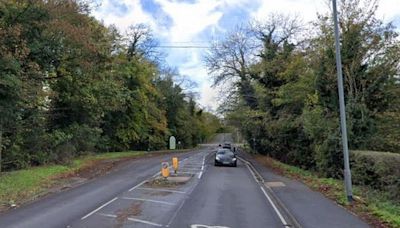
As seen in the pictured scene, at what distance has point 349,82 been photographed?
2536 cm

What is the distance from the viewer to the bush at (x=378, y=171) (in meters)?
16.6

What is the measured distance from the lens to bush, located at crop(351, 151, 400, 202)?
16.6 metres

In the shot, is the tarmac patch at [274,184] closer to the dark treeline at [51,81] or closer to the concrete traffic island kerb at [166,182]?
the concrete traffic island kerb at [166,182]

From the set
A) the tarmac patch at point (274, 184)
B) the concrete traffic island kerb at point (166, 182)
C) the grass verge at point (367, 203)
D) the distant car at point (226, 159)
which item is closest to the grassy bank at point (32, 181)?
the concrete traffic island kerb at point (166, 182)

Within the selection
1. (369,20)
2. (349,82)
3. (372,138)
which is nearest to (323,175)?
(372,138)

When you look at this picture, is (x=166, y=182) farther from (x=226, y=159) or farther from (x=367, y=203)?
(x=226, y=159)

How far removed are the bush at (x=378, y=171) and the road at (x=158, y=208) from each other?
8.76 ft

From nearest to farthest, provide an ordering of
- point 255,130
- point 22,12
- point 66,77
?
1. point 22,12
2. point 66,77
3. point 255,130

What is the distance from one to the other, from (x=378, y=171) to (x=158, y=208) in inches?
321

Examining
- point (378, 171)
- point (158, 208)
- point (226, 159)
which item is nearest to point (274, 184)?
point (378, 171)

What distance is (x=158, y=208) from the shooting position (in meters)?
15.9

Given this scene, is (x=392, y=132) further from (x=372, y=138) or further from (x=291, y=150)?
(x=291, y=150)

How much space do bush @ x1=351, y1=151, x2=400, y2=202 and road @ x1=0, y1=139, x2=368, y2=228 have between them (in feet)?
8.76

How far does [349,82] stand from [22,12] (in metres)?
16.8
